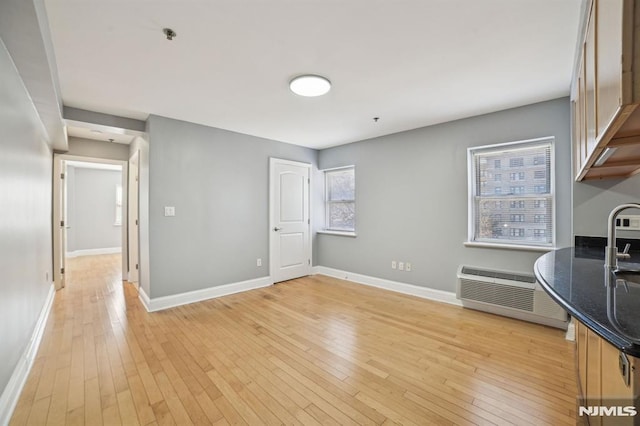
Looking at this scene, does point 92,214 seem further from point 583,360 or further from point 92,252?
point 583,360

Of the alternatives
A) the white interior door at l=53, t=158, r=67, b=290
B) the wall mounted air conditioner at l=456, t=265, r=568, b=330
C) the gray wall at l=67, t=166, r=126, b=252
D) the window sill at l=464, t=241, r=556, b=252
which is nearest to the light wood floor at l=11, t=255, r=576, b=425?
the wall mounted air conditioner at l=456, t=265, r=568, b=330

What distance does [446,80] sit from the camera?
2.52m

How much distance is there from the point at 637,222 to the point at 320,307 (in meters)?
3.03

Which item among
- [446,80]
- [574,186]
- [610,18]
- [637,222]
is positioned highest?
[446,80]

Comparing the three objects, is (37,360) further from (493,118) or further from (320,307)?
(493,118)

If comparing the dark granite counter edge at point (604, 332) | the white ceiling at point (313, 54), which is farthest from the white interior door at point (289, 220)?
the dark granite counter edge at point (604, 332)

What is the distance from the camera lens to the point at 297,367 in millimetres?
2191

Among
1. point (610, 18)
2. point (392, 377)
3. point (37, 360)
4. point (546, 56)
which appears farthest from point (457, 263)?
point (37, 360)

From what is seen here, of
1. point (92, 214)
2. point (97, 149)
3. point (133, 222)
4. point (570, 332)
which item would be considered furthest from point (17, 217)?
point (92, 214)

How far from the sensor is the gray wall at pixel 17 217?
1.74 m

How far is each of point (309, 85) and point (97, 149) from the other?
4.18m

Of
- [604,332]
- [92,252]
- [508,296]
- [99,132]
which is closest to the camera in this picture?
[604,332]

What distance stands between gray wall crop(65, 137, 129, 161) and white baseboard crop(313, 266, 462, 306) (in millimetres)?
4052

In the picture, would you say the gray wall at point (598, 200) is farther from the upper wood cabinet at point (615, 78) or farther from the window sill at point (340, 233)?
the window sill at point (340, 233)
